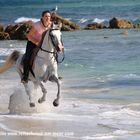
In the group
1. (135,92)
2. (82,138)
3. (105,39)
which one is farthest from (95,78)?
(105,39)

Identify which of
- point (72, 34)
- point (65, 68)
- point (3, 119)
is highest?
point (3, 119)

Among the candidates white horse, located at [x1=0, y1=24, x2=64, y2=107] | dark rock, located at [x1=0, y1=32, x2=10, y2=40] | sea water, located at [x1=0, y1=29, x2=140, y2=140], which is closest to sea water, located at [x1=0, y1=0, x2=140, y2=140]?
sea water, located at [x1=0, y1=29, x2=140, y2=140]

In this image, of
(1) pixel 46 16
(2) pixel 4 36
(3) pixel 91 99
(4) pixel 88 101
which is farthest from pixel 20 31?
(1) pixel 46 16

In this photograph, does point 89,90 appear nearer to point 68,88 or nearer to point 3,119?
point 68,88

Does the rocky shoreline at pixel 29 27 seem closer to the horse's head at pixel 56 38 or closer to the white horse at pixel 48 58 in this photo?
the white horse at pixel 48 58

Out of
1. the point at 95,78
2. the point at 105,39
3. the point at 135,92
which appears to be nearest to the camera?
the point at 135,92

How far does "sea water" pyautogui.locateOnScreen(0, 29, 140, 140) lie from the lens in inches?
439

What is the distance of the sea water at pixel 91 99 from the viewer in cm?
1116

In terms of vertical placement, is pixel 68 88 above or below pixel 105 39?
above

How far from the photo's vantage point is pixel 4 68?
1460cm

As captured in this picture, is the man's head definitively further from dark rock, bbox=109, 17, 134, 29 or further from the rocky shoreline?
dark rock, bbox=109, 17, 134, 29

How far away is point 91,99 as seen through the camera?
15312 millimetres

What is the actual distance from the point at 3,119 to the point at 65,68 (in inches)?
411

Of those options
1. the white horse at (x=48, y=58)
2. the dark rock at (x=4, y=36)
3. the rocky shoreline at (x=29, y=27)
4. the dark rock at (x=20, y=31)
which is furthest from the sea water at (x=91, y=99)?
the dark rock at (x=4, y=36)
